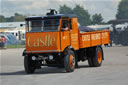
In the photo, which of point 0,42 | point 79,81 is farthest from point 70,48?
point 0,42

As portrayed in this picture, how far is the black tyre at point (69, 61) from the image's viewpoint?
17.0 metres

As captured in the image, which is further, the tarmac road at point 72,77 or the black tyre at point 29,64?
the black tyre at point 29,64

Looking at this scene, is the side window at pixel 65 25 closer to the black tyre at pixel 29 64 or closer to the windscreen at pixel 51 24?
the windscreen at pixel 51 24

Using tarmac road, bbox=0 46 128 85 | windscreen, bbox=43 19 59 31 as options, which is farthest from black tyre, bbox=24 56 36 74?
windscreen, bbox=43 19 59 31

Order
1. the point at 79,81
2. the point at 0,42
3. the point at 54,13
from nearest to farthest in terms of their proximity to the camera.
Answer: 1. the point at 79,81
2. the point at 54,13
3. the point at 0,42

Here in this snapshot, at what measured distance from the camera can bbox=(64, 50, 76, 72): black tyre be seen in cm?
1697

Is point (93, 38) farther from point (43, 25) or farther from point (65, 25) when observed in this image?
point (43, 25)

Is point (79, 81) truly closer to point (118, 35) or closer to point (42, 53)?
point (42, 53)

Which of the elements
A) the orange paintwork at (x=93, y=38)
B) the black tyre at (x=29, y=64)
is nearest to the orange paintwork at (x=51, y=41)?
the black tyre at (x=29, y=64)

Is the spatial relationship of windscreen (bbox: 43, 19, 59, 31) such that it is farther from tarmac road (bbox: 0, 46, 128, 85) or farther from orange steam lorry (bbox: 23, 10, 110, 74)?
tarmac road (bbox: 0, 46, 128, 85)

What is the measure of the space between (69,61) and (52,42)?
1050 mm

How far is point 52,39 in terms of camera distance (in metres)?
17.0

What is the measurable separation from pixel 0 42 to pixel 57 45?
35.4 meters

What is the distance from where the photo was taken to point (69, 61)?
673 inches
